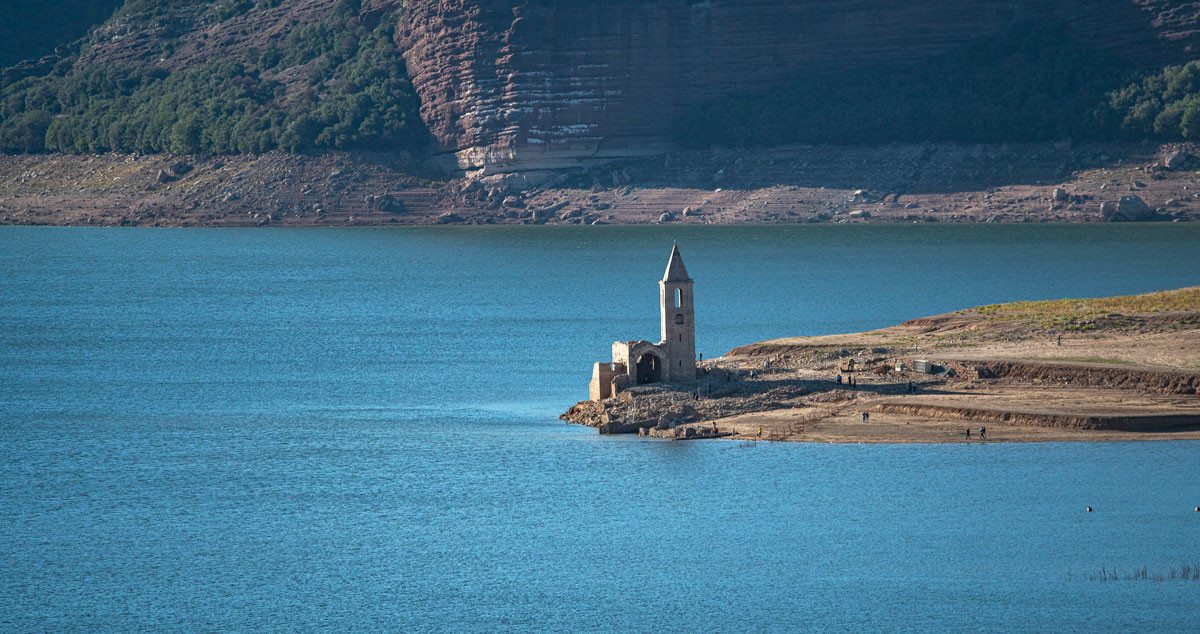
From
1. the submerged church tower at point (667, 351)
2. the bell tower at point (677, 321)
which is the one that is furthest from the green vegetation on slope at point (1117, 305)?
the submerged church tower at point (667, 351)

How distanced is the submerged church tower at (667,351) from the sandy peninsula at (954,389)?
2.83 ft

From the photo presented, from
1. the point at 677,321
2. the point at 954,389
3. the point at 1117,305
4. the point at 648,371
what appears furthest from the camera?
the point at 1117,305

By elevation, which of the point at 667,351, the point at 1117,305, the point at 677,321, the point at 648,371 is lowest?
the point at 1117,305

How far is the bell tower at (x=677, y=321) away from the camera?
7681cm

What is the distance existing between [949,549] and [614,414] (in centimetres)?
2215

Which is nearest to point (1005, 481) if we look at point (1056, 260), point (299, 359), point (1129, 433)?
point (1129, 433)

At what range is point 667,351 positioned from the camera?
77.7 m

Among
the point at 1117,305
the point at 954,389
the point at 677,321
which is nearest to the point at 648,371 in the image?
the point at 677,321

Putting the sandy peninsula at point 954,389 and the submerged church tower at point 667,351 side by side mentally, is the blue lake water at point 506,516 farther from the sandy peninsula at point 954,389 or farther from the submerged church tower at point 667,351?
the submerged church tower at point 667,351

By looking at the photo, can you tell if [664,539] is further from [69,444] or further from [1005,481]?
[69,444]

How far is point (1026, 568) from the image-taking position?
55938 millimetres

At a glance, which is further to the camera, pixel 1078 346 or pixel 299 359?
pixel 299 359

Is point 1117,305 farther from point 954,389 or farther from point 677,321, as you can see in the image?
point 677,321

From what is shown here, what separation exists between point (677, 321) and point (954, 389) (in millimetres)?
13053
